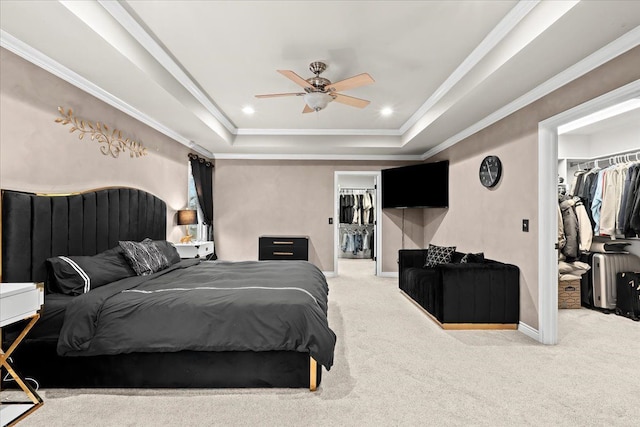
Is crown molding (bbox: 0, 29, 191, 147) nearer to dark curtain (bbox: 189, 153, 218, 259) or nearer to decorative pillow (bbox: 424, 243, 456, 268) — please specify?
dark curtain (bbox: 189, 153, 218, 259)

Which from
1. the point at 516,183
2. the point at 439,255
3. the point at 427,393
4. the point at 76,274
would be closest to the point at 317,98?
the point at 516,183

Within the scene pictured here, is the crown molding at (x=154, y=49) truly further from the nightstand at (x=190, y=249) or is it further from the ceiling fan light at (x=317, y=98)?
the nightstand at (x=190, y=249)

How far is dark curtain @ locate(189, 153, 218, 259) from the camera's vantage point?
537 cm

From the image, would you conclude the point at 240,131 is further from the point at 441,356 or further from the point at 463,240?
the point at 441,356

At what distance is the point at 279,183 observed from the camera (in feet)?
20.6

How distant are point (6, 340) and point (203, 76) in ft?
8.84

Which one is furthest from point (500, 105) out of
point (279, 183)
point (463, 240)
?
point (279, 183)

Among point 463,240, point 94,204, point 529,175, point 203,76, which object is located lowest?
point 463,240

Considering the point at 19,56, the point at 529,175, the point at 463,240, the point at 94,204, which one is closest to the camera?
the point at 19,56

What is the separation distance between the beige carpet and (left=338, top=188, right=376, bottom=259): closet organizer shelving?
553 centimetres

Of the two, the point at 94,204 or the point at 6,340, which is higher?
the point at 94,204

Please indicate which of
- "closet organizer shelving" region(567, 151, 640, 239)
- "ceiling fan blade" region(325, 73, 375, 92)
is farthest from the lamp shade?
"closet organizer shelving" region(567, 151, 640, 239)

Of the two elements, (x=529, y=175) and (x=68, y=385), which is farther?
(x=529, y=175)

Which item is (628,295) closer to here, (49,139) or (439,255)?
(439,255)
